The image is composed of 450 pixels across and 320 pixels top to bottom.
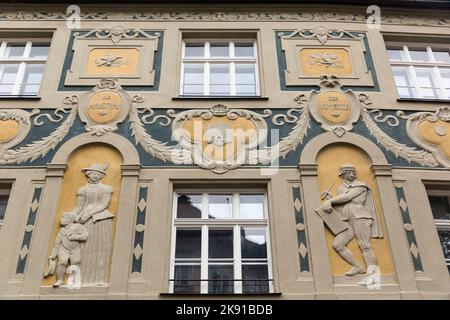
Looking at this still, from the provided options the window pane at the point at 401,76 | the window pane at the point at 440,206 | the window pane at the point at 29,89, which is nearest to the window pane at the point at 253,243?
the window pane at the point at 440,206

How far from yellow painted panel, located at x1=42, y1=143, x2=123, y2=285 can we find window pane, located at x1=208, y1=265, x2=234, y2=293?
68.1 inches

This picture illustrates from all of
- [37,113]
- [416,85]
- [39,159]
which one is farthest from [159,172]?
[416,85]

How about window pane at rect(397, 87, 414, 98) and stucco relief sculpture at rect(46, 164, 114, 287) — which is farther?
window pane at rect(397, 87, 414, 98)

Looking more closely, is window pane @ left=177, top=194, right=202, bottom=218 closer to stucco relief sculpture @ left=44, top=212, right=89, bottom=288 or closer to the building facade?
the building facade

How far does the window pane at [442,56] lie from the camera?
11461 millimetres

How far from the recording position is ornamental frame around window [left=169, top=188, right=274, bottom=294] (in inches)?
318

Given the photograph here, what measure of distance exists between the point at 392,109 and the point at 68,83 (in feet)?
20.2

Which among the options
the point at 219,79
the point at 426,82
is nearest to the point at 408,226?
the point at 426,82

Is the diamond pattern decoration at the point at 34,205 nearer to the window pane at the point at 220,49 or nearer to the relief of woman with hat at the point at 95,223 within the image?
the relief of woman with hat at the point at 95,223

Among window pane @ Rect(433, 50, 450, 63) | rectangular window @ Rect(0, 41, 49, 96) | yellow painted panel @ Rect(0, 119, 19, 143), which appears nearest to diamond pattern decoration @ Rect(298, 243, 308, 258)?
yellow painted panel @ Rect(0, 119, 19, 143)

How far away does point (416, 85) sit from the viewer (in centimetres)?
1077

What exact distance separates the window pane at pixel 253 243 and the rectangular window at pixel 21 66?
16.9 feet

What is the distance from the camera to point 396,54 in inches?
454

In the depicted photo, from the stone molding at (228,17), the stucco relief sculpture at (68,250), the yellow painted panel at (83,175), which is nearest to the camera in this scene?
the stucco relief sculpture at (68,250)
